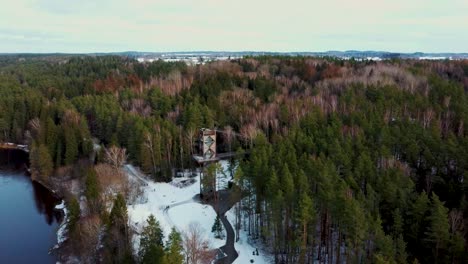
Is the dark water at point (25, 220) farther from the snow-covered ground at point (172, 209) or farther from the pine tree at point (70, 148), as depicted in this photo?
the snow-covered ground at point (172, 209)

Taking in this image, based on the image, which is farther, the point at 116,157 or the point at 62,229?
the point at 116,157

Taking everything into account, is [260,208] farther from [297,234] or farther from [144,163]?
[144,163]

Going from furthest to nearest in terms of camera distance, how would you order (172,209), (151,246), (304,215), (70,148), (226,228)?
1. (70,148)
2. (172,209)
3. (226,228)
4. (304,215)
5. (151,246)

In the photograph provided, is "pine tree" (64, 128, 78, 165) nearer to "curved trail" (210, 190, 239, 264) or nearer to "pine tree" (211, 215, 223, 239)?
"curved trail" (210, 190, 239, 264)

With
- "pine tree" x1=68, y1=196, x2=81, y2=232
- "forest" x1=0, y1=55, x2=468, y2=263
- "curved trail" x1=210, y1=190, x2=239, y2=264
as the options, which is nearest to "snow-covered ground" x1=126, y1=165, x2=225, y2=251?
"curved trail" x1=210, y1=190, x2=239, y2=264

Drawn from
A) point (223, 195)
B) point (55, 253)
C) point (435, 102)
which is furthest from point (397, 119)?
point (55, 253)

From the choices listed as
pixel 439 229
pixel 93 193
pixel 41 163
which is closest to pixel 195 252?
pixel 93 193

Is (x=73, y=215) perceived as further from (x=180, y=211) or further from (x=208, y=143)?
(x=208, y=143)

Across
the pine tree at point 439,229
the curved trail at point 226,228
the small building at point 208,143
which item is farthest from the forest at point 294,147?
the small building at point 208,143
